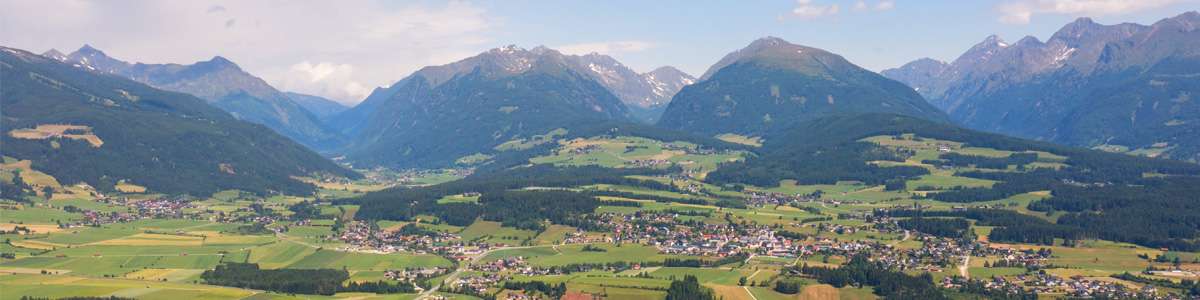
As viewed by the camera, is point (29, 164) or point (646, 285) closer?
point (646, 285)

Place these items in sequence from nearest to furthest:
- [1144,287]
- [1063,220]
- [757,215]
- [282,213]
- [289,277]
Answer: [1144,287]
[289,277]
[1063,220]
[757,215]
[282,213]

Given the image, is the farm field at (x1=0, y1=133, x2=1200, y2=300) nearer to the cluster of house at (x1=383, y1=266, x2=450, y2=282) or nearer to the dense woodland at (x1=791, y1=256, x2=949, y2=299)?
the cluster of house at (x1=383, y1=266, x2=450, y2=282)

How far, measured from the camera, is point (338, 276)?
114 metres

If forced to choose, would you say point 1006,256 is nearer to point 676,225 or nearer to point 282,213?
point 676,225

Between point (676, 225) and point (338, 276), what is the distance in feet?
157

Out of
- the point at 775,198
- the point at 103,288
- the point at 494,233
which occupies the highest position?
the point at 775,198

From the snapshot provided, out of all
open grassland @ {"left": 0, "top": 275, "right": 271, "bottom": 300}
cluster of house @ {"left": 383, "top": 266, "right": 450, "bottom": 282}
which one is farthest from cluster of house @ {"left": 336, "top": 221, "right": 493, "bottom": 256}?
open grassland @ {"left": 0, "top": 275, "right": 271, "bottom": 300}

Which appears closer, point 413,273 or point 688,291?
point 688,291

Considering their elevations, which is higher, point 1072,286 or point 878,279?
point 878,279

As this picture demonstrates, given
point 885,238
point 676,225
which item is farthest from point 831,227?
point 676,225

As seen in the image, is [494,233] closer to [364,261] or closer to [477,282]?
[364,261]

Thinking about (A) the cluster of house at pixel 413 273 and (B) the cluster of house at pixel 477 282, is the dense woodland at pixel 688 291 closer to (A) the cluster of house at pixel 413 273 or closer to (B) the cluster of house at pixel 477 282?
(B) the cluster of house at pixel 477 282

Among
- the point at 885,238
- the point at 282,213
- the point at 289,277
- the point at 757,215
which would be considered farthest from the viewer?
the point at 282,213

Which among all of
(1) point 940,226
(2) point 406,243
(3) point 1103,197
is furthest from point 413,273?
(3) point 1103,197
